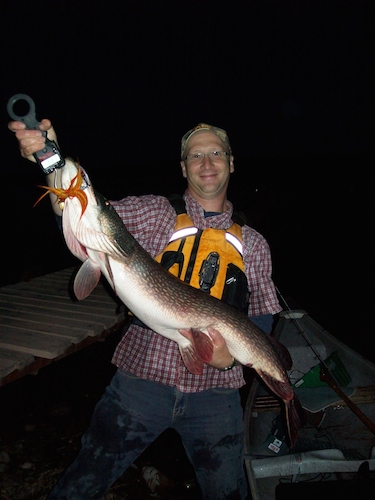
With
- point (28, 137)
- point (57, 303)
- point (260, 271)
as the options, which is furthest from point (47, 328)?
point (28, 137)

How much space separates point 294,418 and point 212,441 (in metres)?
0.71

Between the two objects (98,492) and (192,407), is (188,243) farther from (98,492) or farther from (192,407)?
(98,492)

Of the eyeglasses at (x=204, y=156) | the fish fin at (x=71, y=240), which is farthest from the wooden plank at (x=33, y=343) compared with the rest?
the eyeglasses at (x=204, y=156)

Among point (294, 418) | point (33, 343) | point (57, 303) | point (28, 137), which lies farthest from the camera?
point (57, 303)

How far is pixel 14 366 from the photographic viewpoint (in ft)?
12.9

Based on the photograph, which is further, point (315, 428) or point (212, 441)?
point (315, 428)

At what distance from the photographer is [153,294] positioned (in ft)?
8.15

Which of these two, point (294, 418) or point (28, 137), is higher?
point (28, 137)

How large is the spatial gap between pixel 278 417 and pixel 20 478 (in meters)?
2.77

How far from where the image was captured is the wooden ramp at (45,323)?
13.7ft

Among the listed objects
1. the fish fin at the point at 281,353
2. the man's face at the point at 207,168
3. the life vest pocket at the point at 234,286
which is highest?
the man's face at the point at 207,168

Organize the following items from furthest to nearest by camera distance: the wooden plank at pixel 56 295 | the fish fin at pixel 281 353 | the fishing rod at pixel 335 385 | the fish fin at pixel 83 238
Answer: the wooden plank at pixel 56 295 → the fishing rod at pixel 335 385 → the fish fin at pixel 281 353 → the fish fin at pixel 83 238

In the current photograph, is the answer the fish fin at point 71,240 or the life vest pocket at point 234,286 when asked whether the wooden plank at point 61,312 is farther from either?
the fish fin at point 71,240

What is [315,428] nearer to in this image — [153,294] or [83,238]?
[153,294]
